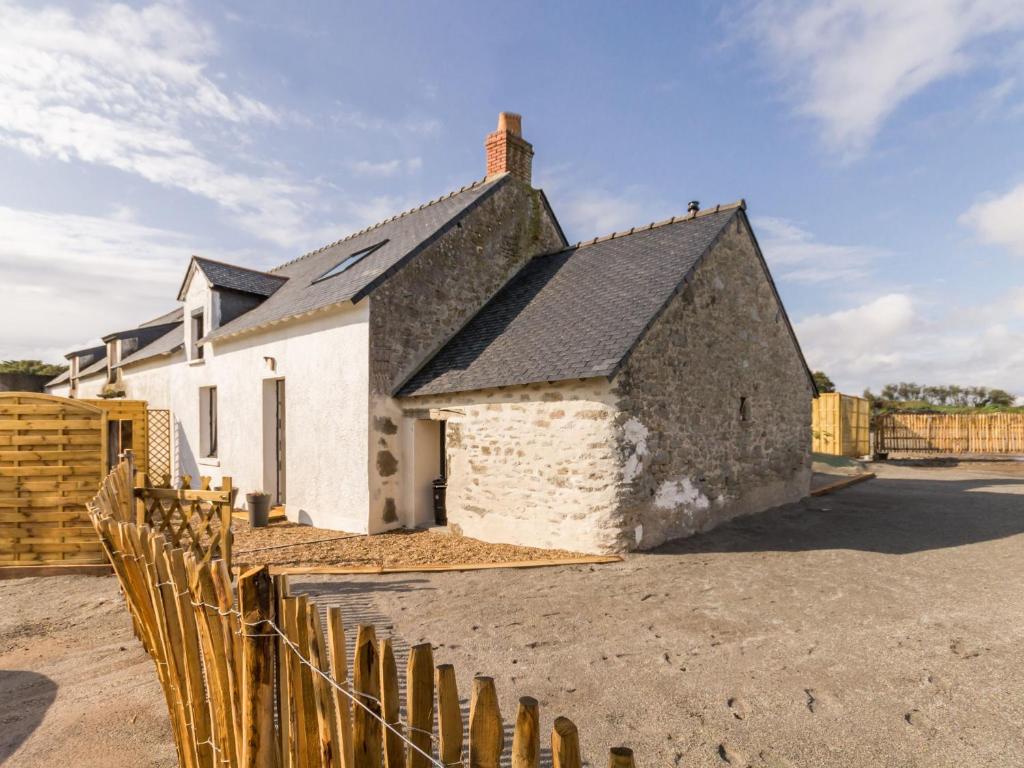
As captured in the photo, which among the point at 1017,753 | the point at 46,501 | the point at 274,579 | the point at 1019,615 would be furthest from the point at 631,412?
the point at 46,501

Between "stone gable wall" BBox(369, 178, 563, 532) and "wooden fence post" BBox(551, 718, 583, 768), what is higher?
"stone gable wall" BBox(369, 178, 563, 532)

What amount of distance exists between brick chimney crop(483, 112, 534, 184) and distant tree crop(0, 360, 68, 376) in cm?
3521

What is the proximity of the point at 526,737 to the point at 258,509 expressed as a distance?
10.6 metres

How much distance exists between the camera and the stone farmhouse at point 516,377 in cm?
840

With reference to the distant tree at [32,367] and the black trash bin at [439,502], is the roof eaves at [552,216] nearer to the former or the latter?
the black trash bin at [439,502]

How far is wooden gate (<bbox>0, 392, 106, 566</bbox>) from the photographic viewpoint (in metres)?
7.09

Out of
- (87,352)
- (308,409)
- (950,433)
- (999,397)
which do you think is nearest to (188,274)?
(308,409)

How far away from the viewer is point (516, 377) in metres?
8.76

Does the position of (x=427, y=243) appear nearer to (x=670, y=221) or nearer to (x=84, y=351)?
(x=670, y=221)

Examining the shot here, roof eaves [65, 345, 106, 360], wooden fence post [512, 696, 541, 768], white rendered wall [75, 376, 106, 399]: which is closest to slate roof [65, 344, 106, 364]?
roof eaves [65, 345, 106, 360]

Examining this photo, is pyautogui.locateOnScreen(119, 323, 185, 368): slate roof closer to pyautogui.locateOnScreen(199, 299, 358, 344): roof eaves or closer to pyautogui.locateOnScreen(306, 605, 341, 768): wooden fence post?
pyautogui.locateOnScreen(199, 299, 358, 344): roof eaves

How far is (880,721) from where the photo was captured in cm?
361

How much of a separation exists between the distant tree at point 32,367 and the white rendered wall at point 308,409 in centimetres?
2971

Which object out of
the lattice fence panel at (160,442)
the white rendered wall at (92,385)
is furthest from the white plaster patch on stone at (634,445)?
the white rendered wall at (92,385)
